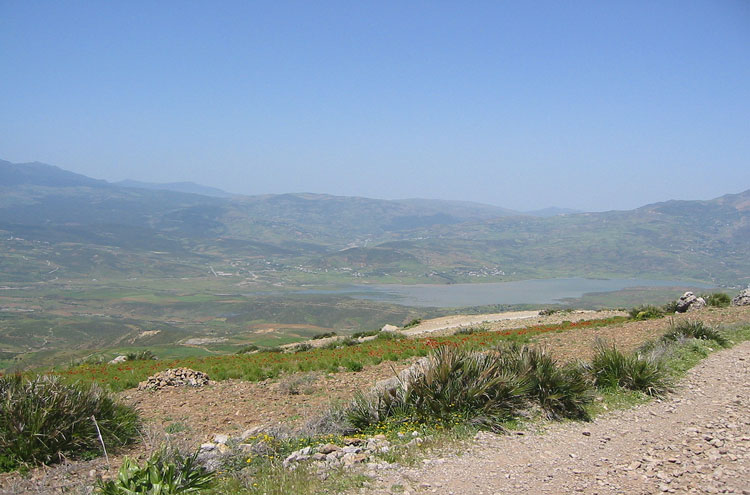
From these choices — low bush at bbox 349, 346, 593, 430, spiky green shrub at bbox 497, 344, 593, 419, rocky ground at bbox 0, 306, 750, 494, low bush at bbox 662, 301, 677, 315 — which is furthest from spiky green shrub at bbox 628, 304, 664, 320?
low bush at bbox 349, 346, 593, 430

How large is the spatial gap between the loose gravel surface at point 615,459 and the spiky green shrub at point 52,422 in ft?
14.7

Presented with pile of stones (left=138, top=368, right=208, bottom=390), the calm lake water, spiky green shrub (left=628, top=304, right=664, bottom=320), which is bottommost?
the calm lake water

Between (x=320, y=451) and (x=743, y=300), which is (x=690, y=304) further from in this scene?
(x=320, y=451)

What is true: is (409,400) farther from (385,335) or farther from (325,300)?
(325,300)

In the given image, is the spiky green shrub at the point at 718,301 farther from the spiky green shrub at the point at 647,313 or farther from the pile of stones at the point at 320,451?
the pile of stones at the point at 320,451

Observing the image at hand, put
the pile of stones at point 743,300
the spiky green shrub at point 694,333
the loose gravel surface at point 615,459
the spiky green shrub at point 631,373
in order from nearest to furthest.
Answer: the loose gravel surface at point 615,459 → the spiky green shrub at point 631,373 → the spiky green shrub at point 694,333 → the pile of stones at point 743,300

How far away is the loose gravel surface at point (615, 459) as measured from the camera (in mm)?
5035

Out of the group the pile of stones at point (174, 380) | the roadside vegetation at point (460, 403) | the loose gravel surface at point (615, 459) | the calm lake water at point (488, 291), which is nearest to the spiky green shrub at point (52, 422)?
the roadside vegetation at point (460, 403)

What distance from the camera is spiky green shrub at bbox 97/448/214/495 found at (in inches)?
189

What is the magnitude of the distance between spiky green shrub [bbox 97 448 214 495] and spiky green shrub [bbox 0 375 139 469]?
180 centimetres

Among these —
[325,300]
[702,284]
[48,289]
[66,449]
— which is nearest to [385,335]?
[66,449]

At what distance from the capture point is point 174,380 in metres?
12.6

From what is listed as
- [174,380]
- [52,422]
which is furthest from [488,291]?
[52,422]

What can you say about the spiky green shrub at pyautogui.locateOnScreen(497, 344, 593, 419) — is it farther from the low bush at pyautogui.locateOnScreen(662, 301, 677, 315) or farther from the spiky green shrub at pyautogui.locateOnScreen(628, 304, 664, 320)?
the low bush at pyautogui.locateOnScreen(662, 301, 677, 315)
